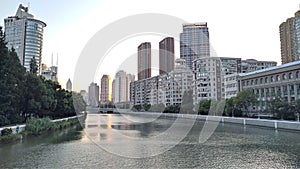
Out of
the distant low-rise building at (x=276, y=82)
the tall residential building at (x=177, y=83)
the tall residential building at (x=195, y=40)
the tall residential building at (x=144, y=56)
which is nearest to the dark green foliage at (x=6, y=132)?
the distant low-rise building at (x=276, y=82)

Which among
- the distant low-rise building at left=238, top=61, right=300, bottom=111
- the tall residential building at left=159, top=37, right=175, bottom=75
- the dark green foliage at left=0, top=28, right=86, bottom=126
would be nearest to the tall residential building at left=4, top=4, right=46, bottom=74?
the tall residential building at left=159, top=37, right=175, bottom=75

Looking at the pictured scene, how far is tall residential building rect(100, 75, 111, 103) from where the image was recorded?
8954cm

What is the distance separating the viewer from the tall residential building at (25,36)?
74562 mm

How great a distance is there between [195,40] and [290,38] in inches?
1063

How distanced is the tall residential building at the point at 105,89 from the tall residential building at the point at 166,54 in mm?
20215

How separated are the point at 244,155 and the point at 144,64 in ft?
225

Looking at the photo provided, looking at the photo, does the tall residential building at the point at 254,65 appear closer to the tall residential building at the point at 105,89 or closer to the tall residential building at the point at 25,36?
the tall residential building at the point at 105,89

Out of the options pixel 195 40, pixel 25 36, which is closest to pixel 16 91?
pixel 25 36

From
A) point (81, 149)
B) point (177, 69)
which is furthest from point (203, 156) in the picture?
point (177, 69)

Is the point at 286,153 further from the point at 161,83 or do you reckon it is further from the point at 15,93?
the point at 161,83

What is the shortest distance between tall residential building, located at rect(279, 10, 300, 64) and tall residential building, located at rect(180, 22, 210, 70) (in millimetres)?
21511

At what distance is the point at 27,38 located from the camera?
75688mm

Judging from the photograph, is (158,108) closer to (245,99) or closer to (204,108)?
(204,108)

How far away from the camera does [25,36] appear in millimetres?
75500
